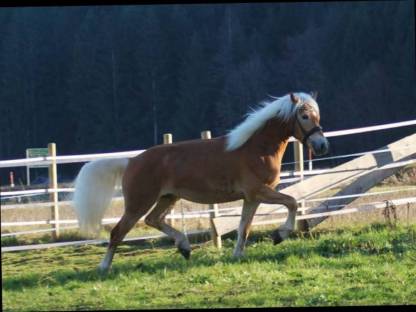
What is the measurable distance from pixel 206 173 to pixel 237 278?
1731 mm

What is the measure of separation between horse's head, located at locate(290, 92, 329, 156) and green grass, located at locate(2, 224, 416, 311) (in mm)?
1061

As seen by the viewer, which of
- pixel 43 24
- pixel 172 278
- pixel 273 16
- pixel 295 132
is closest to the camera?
pixel 172 278

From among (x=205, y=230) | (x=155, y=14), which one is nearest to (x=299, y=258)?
(x=205, y=230)

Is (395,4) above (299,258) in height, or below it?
above

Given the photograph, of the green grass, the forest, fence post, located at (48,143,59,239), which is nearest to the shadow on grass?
the green grass

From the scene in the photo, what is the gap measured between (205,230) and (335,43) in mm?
31131

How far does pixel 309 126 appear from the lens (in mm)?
Result: 7984

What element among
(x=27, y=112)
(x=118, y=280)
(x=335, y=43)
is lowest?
(x=118, y=280)

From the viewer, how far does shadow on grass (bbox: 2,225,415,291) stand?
6.88 m

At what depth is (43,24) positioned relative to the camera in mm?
38000

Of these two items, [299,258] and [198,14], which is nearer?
[299,258]

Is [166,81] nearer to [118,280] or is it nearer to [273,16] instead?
[273,16]

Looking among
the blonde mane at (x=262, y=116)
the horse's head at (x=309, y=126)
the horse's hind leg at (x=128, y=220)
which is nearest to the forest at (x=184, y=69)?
the blonde mane at (x=262, y=116)

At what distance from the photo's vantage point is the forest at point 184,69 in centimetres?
3716
